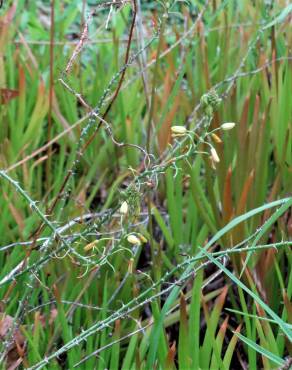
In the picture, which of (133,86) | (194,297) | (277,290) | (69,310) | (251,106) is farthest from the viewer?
(133,86)

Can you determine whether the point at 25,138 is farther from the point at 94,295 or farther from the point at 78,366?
the point at 78,366

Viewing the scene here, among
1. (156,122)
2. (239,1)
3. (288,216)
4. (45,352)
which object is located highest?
(239,1)

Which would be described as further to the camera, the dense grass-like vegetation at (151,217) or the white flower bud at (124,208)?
the dense grass-like vegetation at (151,217)

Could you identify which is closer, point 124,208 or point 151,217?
point 124,208

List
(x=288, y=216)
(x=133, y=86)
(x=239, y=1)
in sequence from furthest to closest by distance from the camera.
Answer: (x=239, y=1)
(x=133, y=86)
(x=288, y=216)

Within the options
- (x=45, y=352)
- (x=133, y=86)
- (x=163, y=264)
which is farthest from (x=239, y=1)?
(x=45, y=352)

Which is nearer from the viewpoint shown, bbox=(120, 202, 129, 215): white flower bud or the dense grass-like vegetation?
bbox=(120, 202, 129, 215): white flower bud

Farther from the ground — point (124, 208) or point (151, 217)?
point (124, 208)

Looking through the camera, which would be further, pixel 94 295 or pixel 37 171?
pixel 37 171
